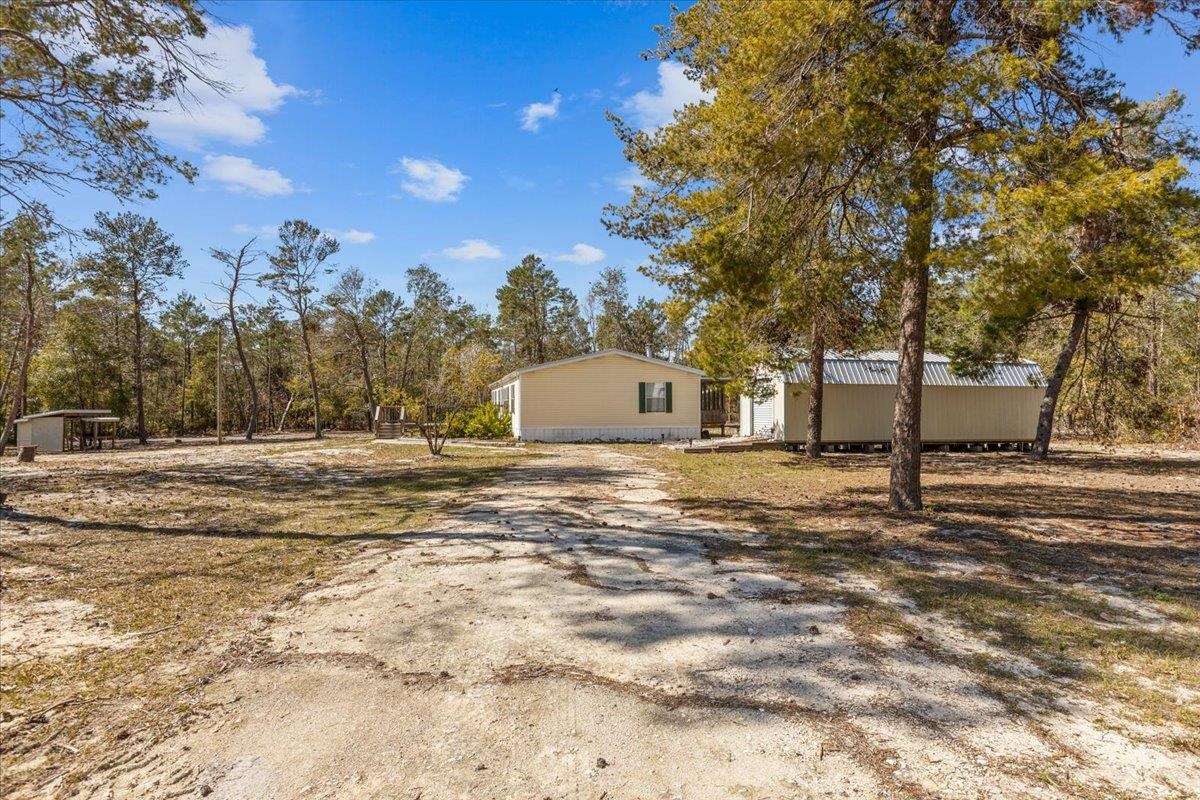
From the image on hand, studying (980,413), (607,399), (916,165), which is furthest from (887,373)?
(916,165)

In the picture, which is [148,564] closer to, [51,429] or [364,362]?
[51,429]

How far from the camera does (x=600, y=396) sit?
22.1m

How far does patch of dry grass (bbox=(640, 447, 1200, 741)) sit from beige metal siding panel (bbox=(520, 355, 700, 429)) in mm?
9915

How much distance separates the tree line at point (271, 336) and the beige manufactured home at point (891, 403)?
528 cm

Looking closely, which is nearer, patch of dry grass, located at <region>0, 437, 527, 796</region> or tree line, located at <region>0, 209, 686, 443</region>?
patch of dry grass, located at <region>0, 437, 527, 796</region>

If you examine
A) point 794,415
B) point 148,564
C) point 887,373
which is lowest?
point 148,564

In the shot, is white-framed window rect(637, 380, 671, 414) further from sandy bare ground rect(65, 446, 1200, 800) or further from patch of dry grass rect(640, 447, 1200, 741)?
sandy bare ground rect(65, 446, 1200, 800)

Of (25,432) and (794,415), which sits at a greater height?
(794,415)

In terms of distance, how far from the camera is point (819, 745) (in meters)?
2.47

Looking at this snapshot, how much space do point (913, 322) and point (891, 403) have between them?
12473mm

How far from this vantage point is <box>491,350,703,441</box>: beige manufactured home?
21.8m

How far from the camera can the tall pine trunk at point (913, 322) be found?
6.38 m

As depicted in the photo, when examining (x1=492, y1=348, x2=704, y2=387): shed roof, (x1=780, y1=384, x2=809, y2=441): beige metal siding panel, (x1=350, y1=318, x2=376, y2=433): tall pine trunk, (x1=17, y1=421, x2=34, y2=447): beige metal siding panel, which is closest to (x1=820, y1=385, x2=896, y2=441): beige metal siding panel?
(x1=780, y1=384, x2=809, y2=441): beige metal siding panel

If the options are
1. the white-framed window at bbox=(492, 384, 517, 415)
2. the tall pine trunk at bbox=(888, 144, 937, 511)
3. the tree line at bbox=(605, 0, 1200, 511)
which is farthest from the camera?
the white-framed window at bbox=(492, 384, 517, 415)
